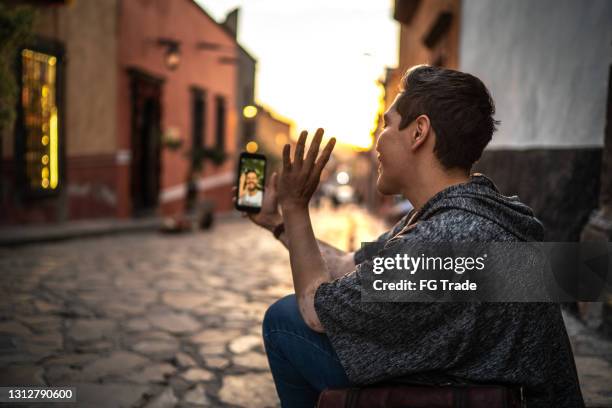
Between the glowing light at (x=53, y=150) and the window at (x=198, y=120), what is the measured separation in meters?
6.90

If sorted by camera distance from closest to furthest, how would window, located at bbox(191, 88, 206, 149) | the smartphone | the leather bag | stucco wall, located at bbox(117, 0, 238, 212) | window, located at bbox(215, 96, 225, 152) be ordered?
the leather bag → the smartphone → stucco wall, located at bbox(117, 0, 238, 212) → window, located at bbox(191, 88, 206, 149) → window, located at bbox(215, 96, 225, 152)

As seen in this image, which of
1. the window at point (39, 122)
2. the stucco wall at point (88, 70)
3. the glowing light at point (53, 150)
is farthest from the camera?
the stucco wall at point (88, 70)

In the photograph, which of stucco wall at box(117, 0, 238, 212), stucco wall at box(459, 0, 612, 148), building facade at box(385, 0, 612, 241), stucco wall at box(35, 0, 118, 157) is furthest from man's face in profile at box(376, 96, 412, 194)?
stucco wall at box(117, 0, 238, 212)

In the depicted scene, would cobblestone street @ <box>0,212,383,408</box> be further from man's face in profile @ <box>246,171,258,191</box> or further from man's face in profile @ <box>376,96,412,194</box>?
man's face in profile @ <box>376,96,412,194</box>

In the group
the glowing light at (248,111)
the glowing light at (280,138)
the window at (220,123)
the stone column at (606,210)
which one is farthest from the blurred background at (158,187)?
the glowing light at (280,138)

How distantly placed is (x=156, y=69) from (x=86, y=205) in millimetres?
4663

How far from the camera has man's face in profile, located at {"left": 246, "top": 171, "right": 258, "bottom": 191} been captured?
1.99 m

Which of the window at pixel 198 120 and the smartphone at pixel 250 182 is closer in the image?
the smartphone at pixel 250 182

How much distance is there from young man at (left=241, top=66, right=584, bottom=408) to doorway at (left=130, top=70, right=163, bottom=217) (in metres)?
12.8

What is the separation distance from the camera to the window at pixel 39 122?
9.46 metres

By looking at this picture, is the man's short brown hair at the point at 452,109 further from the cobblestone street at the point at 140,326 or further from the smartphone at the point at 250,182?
the cobblestone street at the point at 140,326

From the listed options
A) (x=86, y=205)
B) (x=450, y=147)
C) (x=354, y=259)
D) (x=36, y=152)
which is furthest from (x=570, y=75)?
(x=86, y=205)

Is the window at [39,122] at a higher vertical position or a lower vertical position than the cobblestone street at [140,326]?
higher

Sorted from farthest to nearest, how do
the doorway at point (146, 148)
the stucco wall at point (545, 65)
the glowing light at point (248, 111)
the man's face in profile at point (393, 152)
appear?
the glowing light at point (248, 111), the doorway at point (146, 148), the stucco wall at point (545, 65), the man's face in profile at point (393, 152)
